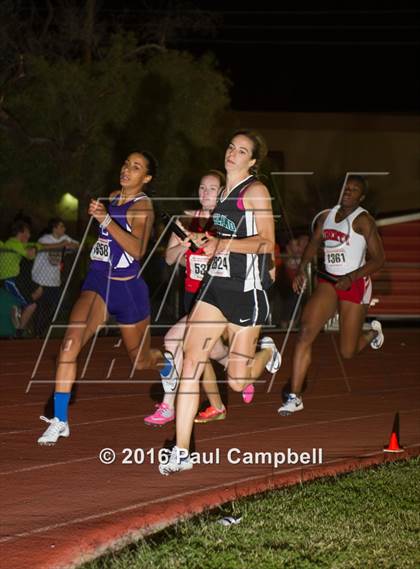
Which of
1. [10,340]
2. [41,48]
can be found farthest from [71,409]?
[41,48]

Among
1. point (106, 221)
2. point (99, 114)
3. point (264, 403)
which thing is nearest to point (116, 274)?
point (106, 221)

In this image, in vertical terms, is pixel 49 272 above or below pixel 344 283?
above

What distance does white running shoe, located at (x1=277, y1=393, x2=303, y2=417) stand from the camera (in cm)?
1126

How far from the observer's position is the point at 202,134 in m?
32.5

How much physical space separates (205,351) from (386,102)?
144ft

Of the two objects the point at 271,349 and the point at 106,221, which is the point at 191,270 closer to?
the point at 271,349

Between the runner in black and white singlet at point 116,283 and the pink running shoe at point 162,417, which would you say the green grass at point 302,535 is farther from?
the pink running shoe at point 162,417

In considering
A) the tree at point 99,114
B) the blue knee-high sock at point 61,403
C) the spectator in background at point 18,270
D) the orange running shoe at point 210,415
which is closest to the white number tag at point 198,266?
the orange running shoe at point 210,415

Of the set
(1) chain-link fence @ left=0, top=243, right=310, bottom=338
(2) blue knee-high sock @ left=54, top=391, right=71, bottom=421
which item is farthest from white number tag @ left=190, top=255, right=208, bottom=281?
(1) chain-link fence @ left=0, top=243, right=310, bottom=338

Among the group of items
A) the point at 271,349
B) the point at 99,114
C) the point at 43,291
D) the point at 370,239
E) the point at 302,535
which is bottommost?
the point at 302,535

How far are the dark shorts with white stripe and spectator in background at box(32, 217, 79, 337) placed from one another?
12114 mm

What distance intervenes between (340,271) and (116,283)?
2.90 metres

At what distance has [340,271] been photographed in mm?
11609

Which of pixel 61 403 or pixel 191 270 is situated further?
pixel 191 270
